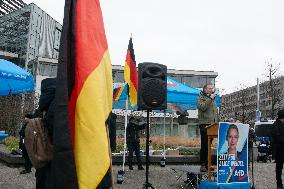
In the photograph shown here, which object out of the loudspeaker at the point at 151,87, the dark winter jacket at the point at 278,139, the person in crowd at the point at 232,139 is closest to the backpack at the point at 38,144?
the loudspeaker at the point at 151,87

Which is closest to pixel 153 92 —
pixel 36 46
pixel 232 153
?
pixel 232 153

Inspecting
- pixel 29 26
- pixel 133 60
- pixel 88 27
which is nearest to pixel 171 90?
pixel 133 60

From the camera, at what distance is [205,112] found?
341 inches

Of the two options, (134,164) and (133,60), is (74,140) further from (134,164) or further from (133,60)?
(134,164)

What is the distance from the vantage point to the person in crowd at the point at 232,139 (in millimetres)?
7078

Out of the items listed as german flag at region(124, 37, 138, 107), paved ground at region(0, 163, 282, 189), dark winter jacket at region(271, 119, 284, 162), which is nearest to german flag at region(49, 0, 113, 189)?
paved ground at region(0, 163, 282, 189)

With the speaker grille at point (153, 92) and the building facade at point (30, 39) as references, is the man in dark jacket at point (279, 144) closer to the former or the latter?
the speaker grille at point (153, 92)

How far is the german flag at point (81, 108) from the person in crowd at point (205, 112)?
17.2 ft

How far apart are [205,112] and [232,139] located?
1.61m

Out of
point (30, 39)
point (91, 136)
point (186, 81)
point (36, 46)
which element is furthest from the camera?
point (186, 81)

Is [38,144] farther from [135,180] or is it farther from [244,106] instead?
[244,106]

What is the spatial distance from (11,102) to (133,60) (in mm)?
25689

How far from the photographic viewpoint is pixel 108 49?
11.7ft

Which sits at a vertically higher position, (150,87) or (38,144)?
(150,87)
